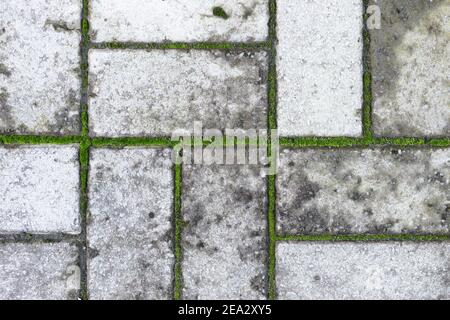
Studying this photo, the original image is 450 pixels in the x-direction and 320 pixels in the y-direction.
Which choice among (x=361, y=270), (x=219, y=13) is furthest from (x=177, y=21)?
(x=361, y=270)

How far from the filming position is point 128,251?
1.96m

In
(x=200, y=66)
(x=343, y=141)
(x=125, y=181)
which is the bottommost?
(x=125, y=181)

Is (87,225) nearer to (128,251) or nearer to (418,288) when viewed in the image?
(128,251)

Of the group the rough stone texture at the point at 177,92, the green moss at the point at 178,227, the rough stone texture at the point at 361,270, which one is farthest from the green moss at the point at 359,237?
the rough stone texture at the point at 177,92

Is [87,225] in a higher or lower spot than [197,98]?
lower

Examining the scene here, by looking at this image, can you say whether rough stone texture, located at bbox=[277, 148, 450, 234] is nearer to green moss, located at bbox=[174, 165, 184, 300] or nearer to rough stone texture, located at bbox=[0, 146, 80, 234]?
green moss, located at bbox=[174, 165, 184, 300]

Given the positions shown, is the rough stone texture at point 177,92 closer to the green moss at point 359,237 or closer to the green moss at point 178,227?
the green moss at point 178,227

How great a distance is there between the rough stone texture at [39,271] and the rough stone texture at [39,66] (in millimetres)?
492

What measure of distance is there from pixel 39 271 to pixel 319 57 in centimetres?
147

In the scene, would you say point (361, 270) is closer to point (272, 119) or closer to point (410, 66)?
point (272, 119)

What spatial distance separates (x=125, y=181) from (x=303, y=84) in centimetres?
84

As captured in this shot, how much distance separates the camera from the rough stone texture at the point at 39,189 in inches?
76.3

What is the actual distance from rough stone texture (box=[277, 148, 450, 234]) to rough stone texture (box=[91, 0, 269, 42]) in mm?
556

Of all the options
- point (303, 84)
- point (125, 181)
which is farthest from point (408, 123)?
point (125, 181)
